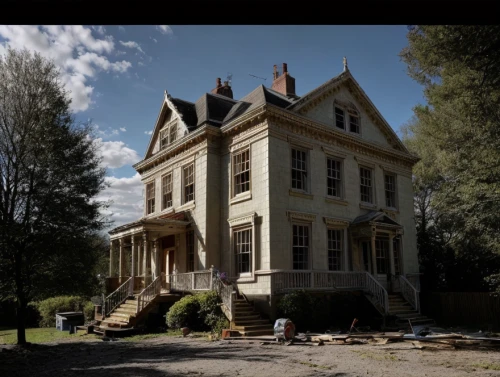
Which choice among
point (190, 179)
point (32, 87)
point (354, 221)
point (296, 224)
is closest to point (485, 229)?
point (354, 221)

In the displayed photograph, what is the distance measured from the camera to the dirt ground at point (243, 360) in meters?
10.1

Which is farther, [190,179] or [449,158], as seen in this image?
[449,158]

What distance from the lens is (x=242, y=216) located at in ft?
64.7

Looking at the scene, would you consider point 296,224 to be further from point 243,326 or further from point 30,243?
point 30,243

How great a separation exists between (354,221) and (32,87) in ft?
50.0

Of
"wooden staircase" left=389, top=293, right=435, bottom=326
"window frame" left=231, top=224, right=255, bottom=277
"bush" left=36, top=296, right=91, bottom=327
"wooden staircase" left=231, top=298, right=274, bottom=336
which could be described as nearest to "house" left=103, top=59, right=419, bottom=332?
"window frame" left=231, top=224, right=255, bottom=277

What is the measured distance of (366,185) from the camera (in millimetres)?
23844

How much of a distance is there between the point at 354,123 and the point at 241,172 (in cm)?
741

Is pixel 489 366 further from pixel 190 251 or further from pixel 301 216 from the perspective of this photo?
pixel 190 251

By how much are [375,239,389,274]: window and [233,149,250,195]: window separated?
7.88 m

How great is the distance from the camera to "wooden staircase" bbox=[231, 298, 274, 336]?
53.2ft

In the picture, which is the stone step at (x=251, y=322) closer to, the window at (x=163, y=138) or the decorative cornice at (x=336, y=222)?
the decorative cornice at (x=336, y=222)

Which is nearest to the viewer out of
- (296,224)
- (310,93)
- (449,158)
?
(296,224)

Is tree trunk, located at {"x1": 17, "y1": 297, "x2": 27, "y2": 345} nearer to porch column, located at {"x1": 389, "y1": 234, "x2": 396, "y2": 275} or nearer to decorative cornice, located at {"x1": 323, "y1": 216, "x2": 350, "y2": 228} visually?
decorative cornice, located at {"x1": 323, "y1": 216, "x2": 350, "y2": 228}
